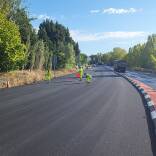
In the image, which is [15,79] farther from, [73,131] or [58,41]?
[58,41]

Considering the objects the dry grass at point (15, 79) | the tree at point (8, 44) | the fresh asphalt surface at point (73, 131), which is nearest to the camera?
the fresh asphalt surface at point (73, 131)

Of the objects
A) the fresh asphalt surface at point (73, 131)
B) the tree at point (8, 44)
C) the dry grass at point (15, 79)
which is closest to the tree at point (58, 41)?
the dry grass at point (15, 79)

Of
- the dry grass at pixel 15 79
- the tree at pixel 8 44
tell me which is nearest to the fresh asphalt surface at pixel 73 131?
the dry grass at pixel 15 79

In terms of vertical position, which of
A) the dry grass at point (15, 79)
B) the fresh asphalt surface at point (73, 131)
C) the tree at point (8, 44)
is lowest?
the dry grass at point (15, 79)

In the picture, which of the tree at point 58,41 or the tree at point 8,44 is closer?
the tree at point 8,44

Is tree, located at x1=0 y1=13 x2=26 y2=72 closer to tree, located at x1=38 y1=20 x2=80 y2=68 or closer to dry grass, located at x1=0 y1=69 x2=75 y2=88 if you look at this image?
dry grass, located at x1=0 y1=69 x2=75 y2=88

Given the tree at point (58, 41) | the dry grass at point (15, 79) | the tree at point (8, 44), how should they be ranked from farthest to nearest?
the tree at point (58, 41), the tree at point (8, 44), the dry grass at point (15, 79)

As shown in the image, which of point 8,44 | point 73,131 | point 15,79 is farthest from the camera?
point 8,44

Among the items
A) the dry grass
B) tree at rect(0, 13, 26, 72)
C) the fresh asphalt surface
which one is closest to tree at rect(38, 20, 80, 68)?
the dry grass

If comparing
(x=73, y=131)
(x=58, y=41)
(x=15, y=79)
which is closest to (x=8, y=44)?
(x=15, y=79)

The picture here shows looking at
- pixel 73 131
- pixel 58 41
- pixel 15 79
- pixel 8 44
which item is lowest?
pixel 15 79

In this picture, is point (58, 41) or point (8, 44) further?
point (58, 41)

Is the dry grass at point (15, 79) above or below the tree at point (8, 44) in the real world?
below

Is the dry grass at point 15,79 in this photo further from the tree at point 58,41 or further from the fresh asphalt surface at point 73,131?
the tree at point 58,41
